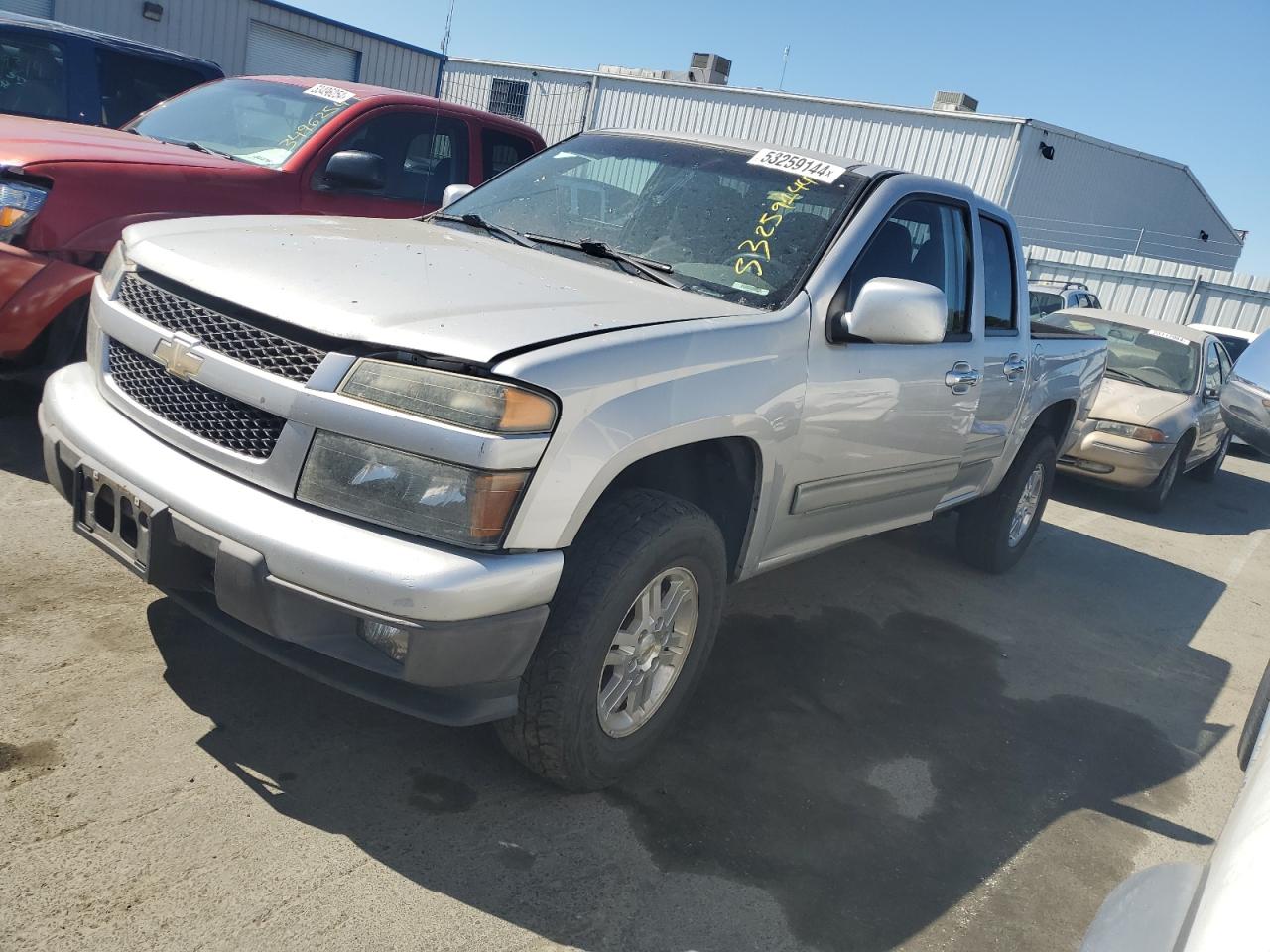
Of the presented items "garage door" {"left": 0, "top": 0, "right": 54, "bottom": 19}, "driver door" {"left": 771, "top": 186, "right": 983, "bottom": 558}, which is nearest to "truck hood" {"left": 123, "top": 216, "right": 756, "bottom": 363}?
"driver door" {"left": 771, "top": 186, "right": 983, "bottom": 558}

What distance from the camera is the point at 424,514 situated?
2.34 metres

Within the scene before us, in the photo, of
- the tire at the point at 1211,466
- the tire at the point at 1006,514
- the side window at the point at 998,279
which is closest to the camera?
the side window at the point at 998,279

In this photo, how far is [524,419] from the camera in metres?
2.35

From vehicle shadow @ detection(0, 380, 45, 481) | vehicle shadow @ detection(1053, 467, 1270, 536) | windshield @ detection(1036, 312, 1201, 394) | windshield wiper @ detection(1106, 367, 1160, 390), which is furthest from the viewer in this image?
windshield @ detection(1036, 312, 1201, 394)

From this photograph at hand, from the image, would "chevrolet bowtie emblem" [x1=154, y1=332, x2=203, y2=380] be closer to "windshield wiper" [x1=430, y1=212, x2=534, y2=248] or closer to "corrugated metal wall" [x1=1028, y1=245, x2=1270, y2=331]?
"windshield wiper" [x1=430, y1=212, x2=534, y2=248]

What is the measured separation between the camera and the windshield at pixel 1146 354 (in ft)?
30.2

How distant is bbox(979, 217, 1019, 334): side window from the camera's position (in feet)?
15.8

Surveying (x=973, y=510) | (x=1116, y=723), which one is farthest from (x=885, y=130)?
(x=1116, y=723)

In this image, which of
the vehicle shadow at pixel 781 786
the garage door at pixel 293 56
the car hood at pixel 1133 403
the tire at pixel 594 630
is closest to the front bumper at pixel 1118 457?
the car hood at pixel 1133 403

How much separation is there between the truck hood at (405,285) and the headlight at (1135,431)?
246 inches

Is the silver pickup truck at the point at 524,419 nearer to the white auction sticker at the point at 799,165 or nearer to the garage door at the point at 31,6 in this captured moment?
the white auction sticker at the point at 799,165

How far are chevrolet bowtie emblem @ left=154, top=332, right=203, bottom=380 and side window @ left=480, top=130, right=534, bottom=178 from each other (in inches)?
168

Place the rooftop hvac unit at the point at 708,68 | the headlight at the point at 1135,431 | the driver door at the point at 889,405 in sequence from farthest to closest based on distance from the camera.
Answer: the rooftop hvac unit at the point at 708,68
the headlight at the point at 1135,431
the driver door at the point at 889,405

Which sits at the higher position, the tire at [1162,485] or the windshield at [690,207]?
the windshield at [690,207]
